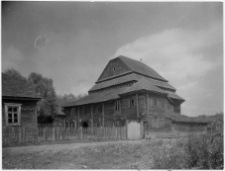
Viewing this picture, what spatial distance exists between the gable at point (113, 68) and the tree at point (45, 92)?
185cm

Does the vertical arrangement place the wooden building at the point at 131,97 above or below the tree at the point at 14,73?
below

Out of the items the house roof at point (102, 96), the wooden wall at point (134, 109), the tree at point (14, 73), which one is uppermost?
the tree at point (14, 73)

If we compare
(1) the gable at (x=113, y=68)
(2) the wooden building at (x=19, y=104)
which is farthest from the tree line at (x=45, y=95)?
(1) the gable at (x=113, y=68)

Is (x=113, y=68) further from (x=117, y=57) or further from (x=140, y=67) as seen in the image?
(x=140, y=67)

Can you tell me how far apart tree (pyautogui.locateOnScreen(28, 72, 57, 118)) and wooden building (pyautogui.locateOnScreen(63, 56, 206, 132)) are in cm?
84

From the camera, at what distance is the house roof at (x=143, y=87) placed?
30.2 ft

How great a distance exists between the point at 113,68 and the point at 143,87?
1.79 metres

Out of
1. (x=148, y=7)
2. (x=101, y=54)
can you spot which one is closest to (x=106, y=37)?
(x=101, y=54)

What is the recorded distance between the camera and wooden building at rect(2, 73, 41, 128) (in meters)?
10.1

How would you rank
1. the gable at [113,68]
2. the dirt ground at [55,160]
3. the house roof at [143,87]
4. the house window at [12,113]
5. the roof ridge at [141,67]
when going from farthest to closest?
1. the house window at [12,113]
2. the house roof at [143,87]
3. the roof ridge at [141,67]
4. the gable at [113,68]
5. the dirt ground at [55,160]

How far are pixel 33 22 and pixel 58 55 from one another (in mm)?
1355

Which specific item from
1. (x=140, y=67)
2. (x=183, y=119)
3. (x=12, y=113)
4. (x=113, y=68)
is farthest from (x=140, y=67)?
(x=12, y=113)

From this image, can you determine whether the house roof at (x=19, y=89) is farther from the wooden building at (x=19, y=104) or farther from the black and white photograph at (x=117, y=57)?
the black and white photograph at (x=117, y=57)

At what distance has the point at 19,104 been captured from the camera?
1139 centimetres
